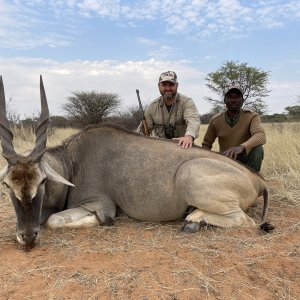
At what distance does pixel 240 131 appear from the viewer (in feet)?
22.2

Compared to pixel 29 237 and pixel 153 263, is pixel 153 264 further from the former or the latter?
pixel 29 237

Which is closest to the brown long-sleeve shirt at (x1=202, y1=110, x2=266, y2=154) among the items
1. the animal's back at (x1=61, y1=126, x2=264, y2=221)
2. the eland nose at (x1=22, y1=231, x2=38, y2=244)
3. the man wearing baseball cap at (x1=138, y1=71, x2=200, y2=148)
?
the man wearing baseball cap at (x1=138, y1=71, x2=200, y2=148)

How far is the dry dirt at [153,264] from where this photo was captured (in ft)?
10.2

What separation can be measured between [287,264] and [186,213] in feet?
4.96

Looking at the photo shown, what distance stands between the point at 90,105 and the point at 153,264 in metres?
26.1

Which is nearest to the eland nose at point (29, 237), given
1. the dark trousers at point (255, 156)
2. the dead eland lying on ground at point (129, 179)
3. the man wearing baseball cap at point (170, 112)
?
the dead eland lying on ground at point (129, 179)

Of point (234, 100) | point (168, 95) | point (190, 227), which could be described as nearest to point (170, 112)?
point (168, 95)

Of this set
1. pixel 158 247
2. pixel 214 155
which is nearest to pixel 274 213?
pixel 214 155

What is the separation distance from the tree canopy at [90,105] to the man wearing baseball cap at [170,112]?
68.1 ft

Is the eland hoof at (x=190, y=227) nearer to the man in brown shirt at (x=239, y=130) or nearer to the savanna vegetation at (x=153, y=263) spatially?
the savanna vegetation at (x=153, y=263)

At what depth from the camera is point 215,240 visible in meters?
4.12

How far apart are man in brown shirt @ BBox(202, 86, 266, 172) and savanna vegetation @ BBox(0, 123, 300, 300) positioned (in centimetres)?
159

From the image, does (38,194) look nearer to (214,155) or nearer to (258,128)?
(214,155)

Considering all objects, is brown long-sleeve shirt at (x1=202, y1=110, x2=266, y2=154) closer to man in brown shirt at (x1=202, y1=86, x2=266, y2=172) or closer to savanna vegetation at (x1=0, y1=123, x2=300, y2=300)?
man in brown shirt at (x1=202, y1=86, x2=266, y2=172)
